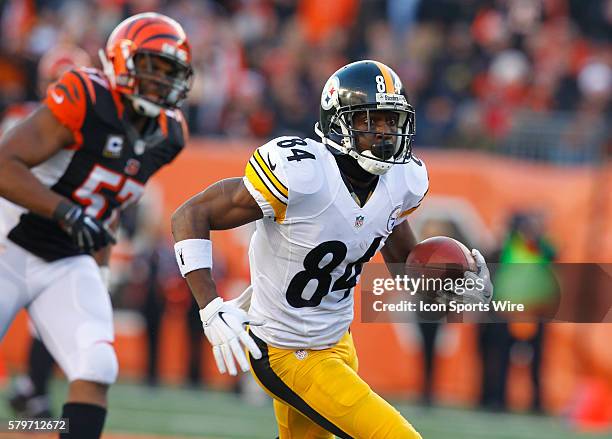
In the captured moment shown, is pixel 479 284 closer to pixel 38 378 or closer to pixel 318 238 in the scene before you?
pixel 318 238

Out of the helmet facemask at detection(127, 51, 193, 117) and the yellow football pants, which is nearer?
the yellow football pants

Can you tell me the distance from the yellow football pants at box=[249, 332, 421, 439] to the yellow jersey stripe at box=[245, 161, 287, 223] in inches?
20.8

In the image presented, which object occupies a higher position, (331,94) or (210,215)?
(331,94)

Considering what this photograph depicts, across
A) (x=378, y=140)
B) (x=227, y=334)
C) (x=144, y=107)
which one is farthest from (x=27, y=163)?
(x=378, y=140)

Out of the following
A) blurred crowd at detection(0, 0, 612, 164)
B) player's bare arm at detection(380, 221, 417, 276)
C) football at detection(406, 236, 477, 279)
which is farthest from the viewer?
blurred crowd at detection(0, 0, 612, 164)

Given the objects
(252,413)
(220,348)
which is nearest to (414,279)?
(220,348)

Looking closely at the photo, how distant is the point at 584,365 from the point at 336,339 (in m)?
5.12

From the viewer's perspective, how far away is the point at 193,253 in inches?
155

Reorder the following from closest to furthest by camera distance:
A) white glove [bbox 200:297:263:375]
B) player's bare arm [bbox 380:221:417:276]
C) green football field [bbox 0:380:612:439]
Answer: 1. white glove [bbox 200:297:263:375]
2. player's bare arm [bbox 380:221:417:276]
3. green football field [bbox 0:380:612:439]

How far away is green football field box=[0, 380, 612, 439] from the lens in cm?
741

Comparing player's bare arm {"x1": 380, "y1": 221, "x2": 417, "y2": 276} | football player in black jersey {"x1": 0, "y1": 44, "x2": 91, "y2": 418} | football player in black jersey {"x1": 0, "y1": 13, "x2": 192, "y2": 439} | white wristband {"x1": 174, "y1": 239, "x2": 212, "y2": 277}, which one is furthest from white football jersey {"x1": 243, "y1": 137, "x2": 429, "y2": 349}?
football player in black jersey {"x1": 0, "y1": 44, "x2": 91, "y2": 418}

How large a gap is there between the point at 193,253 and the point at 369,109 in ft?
2.49

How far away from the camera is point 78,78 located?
497 cm

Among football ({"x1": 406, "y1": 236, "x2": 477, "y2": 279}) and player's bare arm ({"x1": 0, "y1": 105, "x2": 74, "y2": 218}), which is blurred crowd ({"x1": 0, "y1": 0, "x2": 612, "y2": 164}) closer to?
player's bare arm ({"x1": 0, "y1": 105, "x2": 74, "y2": 218})
